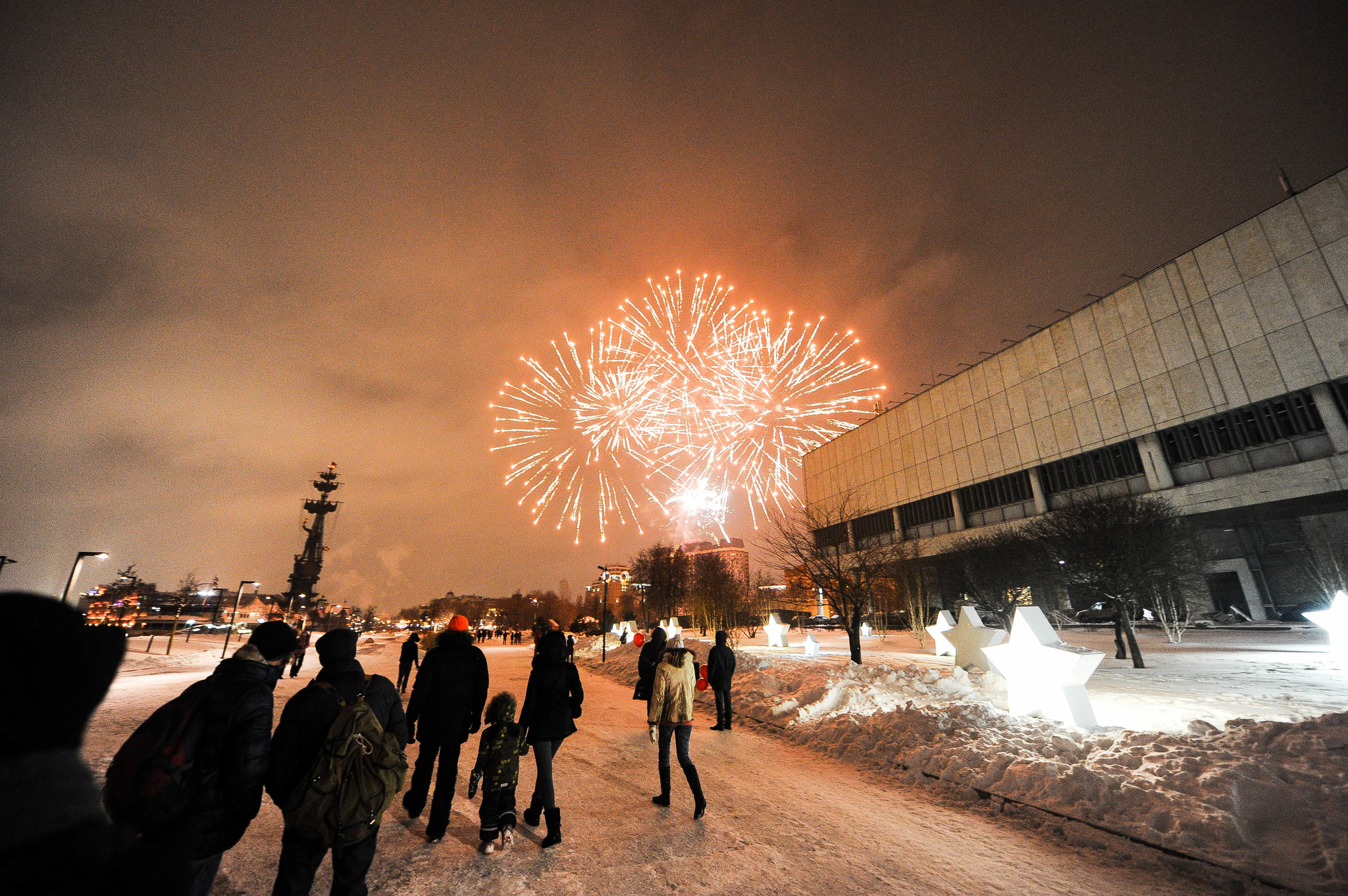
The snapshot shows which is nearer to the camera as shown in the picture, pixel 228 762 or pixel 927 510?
pixel 228 762

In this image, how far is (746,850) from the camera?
5312 mm

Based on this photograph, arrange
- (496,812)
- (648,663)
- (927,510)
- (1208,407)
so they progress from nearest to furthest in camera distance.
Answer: (496,812)
(648,663)
(1208,407)
(927,510)

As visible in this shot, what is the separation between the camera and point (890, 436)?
62312mm

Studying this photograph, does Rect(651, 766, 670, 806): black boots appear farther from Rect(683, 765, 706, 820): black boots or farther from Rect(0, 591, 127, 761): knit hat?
Rect(0, 591, 127, 761): knit hat

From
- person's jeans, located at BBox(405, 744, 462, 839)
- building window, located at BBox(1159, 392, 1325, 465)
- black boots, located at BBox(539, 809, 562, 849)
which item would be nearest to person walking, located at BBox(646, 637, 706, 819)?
black boots, located at BBox(539, 809, 562, 849)

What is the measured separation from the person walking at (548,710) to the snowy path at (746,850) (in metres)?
0.46

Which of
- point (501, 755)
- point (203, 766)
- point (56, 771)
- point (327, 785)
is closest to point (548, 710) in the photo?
point (501, 755)

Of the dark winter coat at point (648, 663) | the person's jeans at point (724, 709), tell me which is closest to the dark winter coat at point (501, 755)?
the dark winter coat at point (648, 663)

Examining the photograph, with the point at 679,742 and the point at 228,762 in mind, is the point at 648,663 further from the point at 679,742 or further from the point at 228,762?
the point at 228,762

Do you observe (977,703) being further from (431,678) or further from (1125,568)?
(1125,568)

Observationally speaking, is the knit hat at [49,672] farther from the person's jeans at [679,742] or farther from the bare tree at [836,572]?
the bare tree at [836,572]

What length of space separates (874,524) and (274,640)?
65.4m

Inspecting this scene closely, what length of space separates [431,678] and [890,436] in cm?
6361

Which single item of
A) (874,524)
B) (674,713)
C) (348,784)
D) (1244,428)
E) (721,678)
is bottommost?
(721,678)
